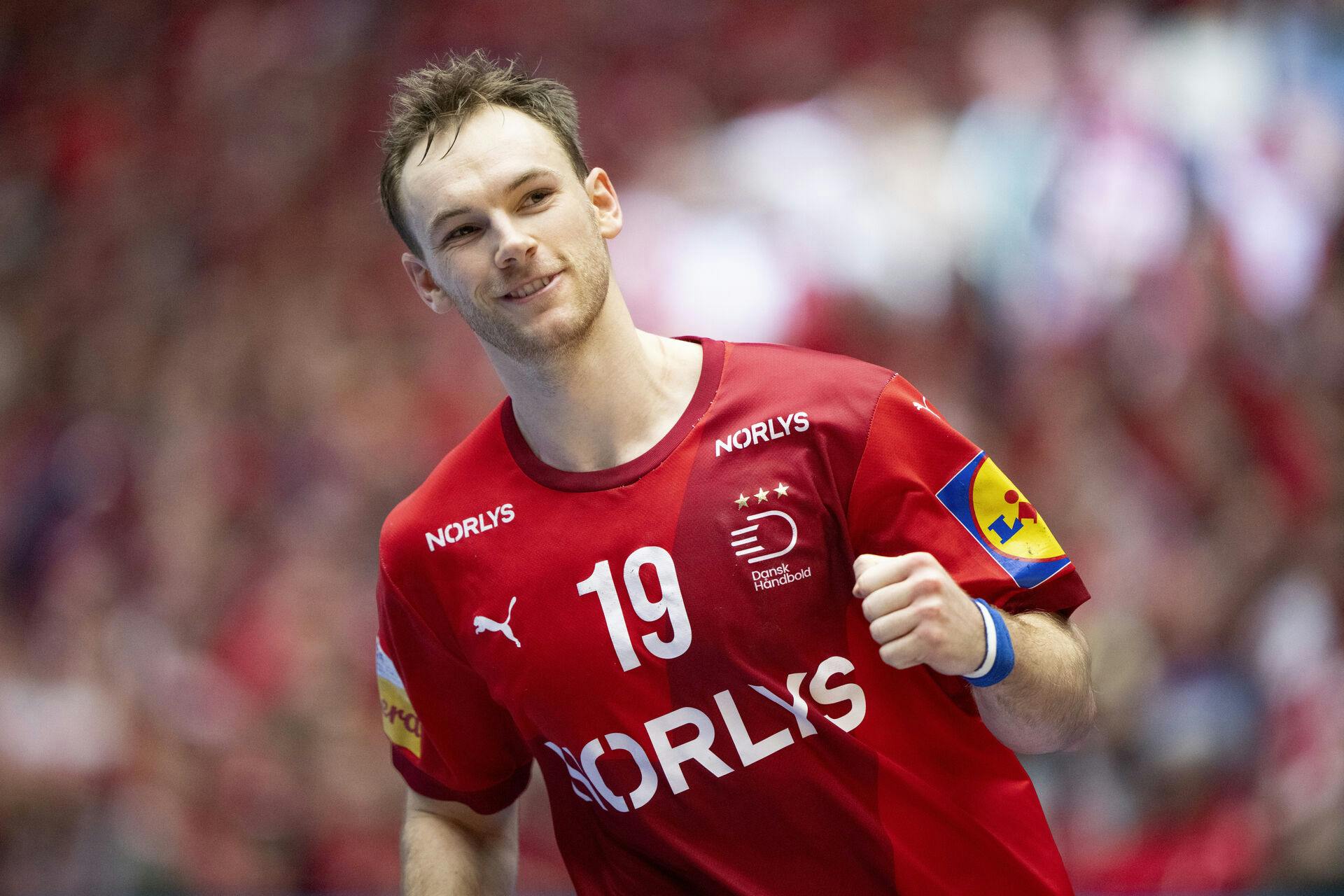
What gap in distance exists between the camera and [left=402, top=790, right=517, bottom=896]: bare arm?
257cm

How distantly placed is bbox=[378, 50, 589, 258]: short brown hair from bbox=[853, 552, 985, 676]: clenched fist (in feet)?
3.26

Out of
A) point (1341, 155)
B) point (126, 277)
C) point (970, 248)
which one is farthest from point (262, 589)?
point (1341, 155)

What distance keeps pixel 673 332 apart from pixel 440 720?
18.3ft

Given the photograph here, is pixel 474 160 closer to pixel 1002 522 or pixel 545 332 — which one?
pixel 545 332

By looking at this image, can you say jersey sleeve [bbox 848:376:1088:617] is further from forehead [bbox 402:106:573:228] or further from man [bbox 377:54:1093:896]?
forehead [bbox 402:106:573:228]

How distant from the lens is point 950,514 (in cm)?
227

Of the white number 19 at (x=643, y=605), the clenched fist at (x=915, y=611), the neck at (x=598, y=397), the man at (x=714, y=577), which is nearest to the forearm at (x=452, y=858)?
the man at (x=714, y=577)

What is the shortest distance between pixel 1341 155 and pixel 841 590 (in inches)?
241

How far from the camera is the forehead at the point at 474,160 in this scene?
2322 millimetres

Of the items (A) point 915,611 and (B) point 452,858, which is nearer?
(A) point 915,611

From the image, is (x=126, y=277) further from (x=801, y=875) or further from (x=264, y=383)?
(x=801, y=875)

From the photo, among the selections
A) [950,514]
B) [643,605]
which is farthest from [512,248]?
[950,514]

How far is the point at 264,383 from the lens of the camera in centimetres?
771

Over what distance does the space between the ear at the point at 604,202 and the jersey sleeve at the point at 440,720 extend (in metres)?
0.76
